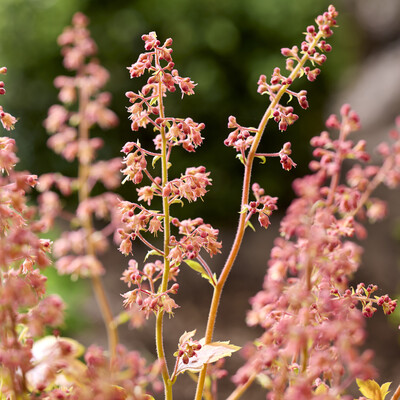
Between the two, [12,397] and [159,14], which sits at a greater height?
[159,14]

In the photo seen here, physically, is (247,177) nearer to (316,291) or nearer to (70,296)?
(316,291)

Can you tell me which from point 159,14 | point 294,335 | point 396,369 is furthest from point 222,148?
point 294,335

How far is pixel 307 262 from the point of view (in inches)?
16.0

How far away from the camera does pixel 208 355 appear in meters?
0.58

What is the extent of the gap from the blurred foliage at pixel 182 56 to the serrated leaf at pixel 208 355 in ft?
8.44

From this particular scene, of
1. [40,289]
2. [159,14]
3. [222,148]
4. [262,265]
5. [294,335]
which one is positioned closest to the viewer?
[294,335]

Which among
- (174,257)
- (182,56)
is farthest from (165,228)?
(182,56)

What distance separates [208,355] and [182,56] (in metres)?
2.70

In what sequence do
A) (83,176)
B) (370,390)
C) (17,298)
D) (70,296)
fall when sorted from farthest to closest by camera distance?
(70,296)
(370,390)
(83,176)
(17,298)

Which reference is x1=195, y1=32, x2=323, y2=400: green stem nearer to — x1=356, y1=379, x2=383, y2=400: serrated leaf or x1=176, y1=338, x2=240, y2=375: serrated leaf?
x1=176, y1=338, x2=240, y2=375: serrated leaf

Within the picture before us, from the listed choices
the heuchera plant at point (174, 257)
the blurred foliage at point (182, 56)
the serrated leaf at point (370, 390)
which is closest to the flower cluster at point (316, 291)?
the heuchera plant at point (174, 257)

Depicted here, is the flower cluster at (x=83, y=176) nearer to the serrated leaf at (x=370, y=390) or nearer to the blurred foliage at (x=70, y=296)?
the serrated leaf at (x=370, y=390)

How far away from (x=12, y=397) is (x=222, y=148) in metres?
2.88

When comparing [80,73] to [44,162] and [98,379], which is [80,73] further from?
[44,162]
